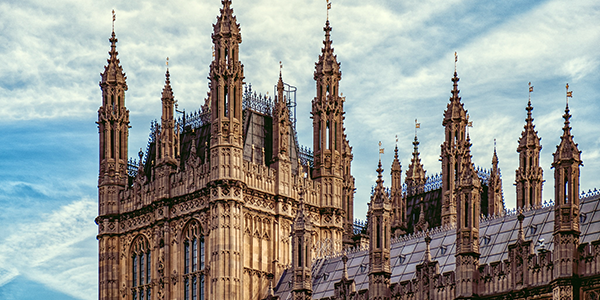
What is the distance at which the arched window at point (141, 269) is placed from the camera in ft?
311

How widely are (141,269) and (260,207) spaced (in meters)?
10.1

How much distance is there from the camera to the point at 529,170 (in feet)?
305

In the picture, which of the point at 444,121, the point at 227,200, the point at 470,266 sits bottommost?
the point at 470,266

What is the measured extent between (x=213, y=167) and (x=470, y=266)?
76.9ft

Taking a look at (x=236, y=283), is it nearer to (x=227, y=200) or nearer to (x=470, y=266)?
(x=227, y=200)

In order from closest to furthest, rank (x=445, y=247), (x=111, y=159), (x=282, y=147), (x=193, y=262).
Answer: (x=445, y=247)
(x=193, y=262)
(x=282, y=147)
(x=111, y=159)

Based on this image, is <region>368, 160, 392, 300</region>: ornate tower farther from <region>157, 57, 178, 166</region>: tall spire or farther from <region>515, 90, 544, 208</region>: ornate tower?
<region>157, 57, 178, 166</region>: tall spire

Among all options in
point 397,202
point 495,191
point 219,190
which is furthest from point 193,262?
point 397,202

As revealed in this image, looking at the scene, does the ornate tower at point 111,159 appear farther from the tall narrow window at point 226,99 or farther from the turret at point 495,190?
the turret at point 495,190

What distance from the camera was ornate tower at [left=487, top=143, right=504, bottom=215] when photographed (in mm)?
96438

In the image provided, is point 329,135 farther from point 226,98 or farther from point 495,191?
point 495,191

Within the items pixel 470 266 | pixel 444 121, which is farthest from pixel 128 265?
pixel 470 266

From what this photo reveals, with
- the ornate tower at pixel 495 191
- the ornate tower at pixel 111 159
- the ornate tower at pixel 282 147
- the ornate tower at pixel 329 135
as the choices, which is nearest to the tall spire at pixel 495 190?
the ornate tower at pixel 495 191

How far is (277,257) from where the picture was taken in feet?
303
